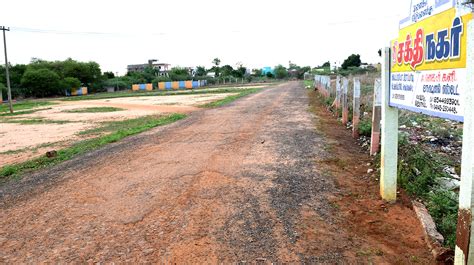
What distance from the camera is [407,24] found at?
12.0ft

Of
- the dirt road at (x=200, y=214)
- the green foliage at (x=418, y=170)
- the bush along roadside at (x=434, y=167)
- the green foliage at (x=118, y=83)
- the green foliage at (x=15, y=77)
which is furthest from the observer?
the green foliage at (x=118, y=83)

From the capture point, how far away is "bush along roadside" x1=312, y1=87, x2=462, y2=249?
387 cm

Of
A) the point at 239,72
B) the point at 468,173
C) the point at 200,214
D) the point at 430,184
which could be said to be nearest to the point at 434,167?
the point at 430,184

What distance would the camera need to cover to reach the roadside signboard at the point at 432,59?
270 cm

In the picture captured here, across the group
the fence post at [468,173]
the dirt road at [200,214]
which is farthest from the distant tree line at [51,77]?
the fence post at [468,173]

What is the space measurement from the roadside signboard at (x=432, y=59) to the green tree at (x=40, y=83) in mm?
67432

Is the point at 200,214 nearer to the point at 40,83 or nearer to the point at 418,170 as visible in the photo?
the point at 418,170

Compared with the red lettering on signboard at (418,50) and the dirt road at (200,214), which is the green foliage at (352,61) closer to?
the dirt road at (200,214)

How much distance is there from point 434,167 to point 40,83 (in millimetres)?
67275

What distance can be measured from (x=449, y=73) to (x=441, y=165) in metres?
3.21

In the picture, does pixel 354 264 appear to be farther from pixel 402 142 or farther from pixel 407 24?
pixel 402 142

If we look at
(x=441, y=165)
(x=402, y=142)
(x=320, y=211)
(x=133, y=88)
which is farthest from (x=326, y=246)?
(x=133, y=88)

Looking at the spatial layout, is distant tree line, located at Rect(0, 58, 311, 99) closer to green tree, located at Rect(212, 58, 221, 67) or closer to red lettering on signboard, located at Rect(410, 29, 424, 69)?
green tree, located at Rect(212, 58, 221, 67)

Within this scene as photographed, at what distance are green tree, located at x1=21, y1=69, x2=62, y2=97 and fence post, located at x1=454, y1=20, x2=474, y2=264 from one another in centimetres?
6850
